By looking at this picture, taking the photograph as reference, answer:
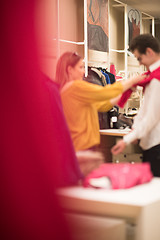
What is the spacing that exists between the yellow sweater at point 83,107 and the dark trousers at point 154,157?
1.11ft

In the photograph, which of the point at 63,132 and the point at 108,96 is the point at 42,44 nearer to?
the point at 63,132

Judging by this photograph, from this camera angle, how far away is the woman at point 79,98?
1.23 m

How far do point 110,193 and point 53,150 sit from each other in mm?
549

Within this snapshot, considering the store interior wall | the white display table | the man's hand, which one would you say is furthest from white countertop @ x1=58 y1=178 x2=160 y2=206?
the store interior wall

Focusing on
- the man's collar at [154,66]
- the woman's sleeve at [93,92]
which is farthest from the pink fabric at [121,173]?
the man's collar at [154,66]

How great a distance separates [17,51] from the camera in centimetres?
66

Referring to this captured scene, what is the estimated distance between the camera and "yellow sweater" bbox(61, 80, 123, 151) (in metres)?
1.23

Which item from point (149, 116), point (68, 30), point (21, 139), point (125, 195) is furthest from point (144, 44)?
point (68, 30)

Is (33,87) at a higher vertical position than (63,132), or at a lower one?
higher

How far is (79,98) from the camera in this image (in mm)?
1258

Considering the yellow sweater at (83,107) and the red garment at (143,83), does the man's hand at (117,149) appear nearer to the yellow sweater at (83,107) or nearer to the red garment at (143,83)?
the yellow sweater at (83,107)

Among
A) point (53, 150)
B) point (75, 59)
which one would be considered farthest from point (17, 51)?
point (75, 59)

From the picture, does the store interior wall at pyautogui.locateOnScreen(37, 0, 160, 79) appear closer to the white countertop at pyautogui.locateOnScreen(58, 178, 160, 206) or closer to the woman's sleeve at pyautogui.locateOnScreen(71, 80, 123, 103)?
the woman's sleeve at pyautogui.locateOnScreen(71, 80, 123, 103)

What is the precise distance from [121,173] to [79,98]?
0.28 metres
